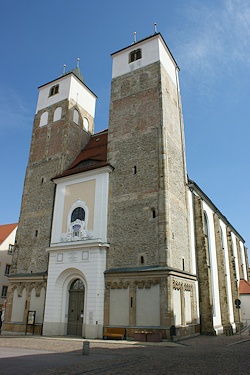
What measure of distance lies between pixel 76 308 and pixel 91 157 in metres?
11.3

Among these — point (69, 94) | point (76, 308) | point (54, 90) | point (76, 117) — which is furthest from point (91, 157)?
point (76, 308)

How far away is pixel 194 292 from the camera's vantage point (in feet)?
68.1

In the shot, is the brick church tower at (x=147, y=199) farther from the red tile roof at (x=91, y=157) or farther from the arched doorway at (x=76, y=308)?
the arched doorway at (x=76, y=308)

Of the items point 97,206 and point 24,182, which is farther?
point 24,182

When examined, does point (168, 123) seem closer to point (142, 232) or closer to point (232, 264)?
point (142, 232)

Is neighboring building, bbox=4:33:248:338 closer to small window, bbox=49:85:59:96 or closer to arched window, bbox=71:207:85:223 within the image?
arched window, bbox=71:207:85:223

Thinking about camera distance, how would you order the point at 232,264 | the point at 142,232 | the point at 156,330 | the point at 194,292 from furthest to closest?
the point at 232,264
the point at 194,292
the point at 142,232
the point at 156,330

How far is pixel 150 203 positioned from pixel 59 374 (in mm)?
13290

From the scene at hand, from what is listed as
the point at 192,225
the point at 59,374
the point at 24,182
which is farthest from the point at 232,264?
the point at 59,374

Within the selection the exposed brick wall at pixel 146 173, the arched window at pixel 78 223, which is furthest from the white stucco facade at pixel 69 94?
the arched window at pixel 78 223

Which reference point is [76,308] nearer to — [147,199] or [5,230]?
[147,199]

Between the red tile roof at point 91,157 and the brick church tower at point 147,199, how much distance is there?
1.32m

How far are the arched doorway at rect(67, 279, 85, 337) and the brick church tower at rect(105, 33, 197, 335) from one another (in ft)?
→ 7.90

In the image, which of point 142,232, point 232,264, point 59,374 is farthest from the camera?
point 232,264
